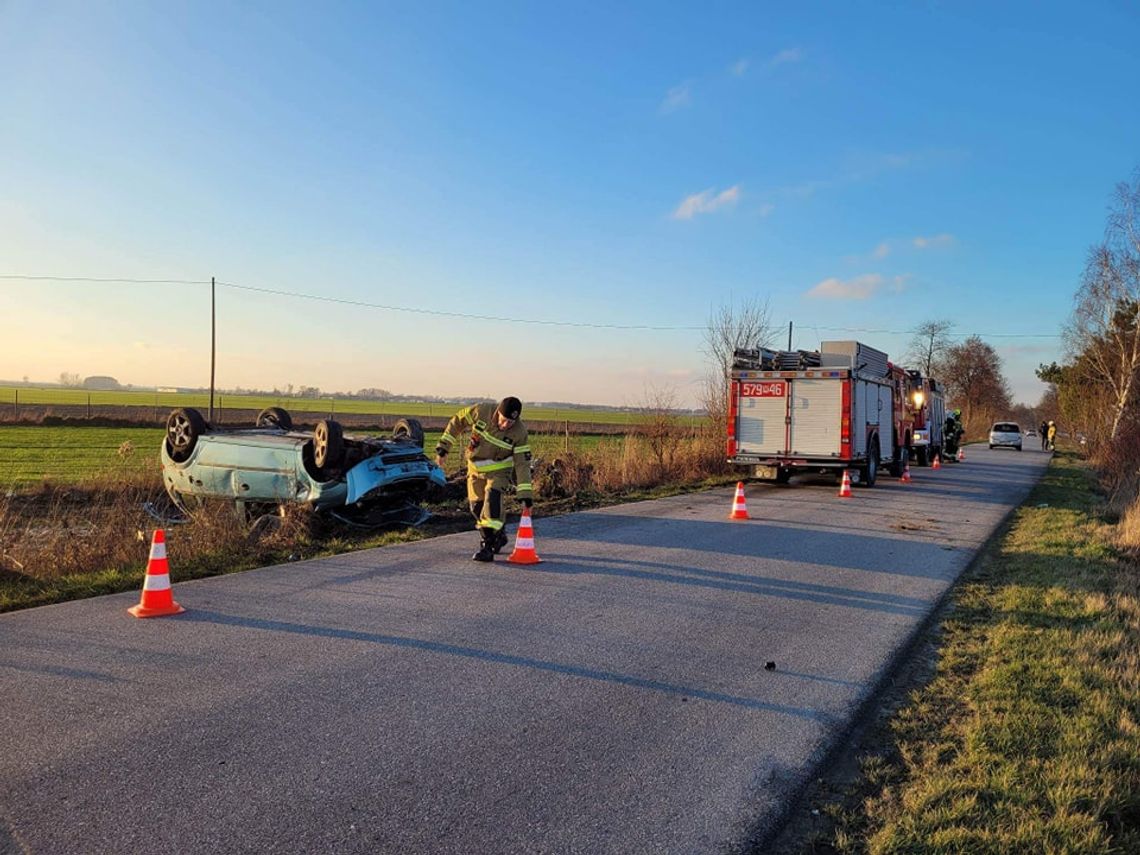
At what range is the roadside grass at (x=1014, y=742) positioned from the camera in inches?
119

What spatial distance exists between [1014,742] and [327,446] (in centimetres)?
770

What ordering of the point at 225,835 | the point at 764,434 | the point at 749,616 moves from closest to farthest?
the point at 225,835 → the point at 749,616 → the point at 764,434

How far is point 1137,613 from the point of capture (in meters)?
6.42

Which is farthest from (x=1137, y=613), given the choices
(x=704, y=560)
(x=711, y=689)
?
(x=711, y=689)

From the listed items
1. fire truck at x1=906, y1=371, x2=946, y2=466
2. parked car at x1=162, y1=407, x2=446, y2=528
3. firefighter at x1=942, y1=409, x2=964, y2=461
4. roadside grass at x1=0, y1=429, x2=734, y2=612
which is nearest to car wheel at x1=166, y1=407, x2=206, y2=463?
parked car at x1=162, y1=407, x2=446, y2=528

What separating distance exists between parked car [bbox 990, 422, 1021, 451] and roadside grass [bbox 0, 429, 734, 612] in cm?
3511

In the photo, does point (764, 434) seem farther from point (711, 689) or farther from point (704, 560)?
point (711, 689)

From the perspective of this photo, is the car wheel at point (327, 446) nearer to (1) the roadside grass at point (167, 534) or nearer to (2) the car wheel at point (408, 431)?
(1) the roadside grass at point (167, 534)

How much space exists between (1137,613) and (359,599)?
6551 millimetres

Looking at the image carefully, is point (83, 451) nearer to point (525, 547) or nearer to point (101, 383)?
Answer: point (525, 547)

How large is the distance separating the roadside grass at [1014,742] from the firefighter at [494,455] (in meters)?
4.16

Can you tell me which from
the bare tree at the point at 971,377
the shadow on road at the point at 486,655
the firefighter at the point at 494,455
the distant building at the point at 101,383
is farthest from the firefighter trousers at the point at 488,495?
the distant building at the point at 101,383

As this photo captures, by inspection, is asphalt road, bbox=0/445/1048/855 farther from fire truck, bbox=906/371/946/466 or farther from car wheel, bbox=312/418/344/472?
fire truck, bbox=906/371/946/466

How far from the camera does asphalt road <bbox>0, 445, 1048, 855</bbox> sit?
3012 mm
